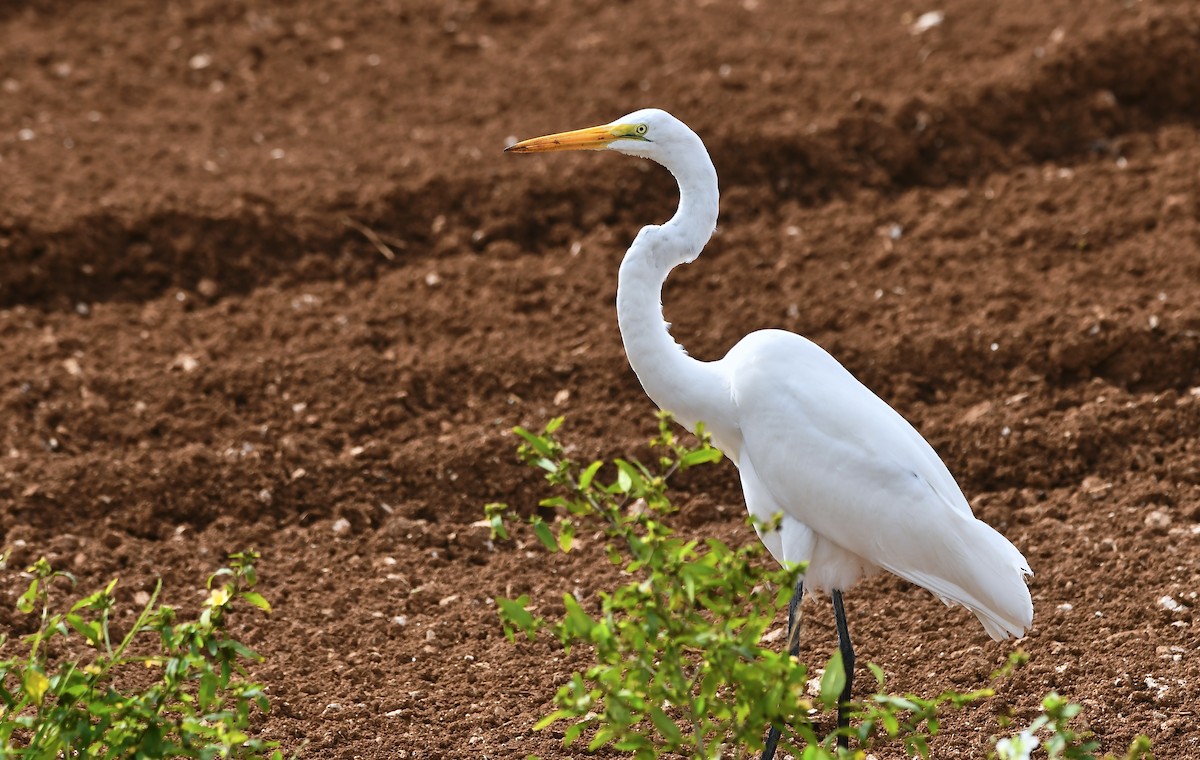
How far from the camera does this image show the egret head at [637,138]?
11.9 ft

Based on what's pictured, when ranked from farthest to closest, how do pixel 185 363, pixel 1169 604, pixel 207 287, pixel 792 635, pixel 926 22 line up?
pixel 926 22, pixel 207 287, pixel 185 363, pixel 1169 604, pixel 792 635

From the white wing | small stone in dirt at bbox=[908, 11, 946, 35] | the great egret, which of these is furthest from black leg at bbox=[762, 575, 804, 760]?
small stone in dirt at bbox=[908, 11, 946, 35]

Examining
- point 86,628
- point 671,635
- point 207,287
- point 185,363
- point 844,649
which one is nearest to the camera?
point 671,635

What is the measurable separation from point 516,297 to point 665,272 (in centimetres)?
232

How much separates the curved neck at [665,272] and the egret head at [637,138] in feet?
0.09

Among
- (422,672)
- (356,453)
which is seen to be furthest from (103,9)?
(422,672)

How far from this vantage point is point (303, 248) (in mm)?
6355

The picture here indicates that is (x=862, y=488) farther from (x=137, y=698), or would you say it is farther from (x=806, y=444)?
(x=137, y=698)

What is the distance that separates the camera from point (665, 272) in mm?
3689

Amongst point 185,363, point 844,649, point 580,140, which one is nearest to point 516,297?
point 185,363

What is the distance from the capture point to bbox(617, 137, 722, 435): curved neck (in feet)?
11.8

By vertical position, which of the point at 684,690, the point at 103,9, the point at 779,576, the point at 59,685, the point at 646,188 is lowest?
the point at 103,9

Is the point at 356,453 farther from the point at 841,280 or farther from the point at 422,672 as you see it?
the point at 841,280

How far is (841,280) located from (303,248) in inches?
96.5
